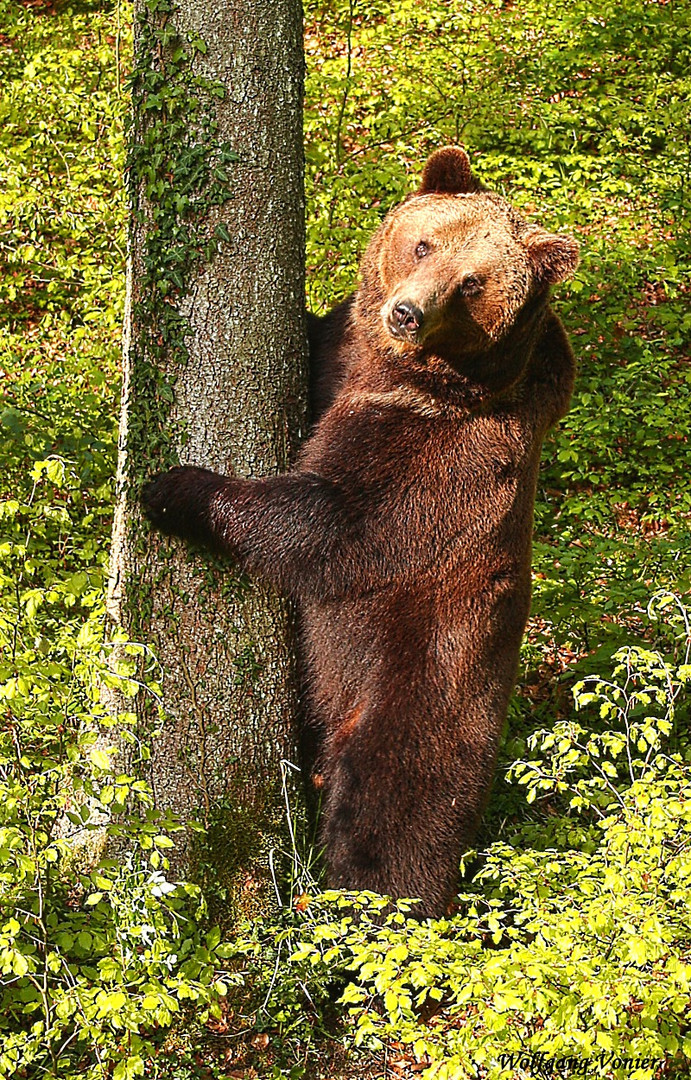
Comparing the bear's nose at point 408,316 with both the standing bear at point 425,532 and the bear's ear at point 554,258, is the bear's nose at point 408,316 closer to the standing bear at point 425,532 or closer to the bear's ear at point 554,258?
the standing bear at point 425,532

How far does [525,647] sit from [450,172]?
2.65 meters

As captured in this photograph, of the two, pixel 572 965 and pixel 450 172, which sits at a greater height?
pixel 450 172

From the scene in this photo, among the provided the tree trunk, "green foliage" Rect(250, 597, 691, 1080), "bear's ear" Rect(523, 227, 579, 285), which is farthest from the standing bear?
"green foliage" Rect(250, 597, 691, 1080)

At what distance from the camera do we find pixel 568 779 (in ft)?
18.6

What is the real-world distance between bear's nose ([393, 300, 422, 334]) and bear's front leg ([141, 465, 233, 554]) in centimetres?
87

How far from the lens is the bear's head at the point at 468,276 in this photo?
433 centimetres

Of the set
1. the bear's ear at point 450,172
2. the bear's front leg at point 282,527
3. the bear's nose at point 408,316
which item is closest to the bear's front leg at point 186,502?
the bear's front leg at point 282,527

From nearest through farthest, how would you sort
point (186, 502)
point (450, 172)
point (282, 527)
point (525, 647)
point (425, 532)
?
point (186, 502)
point (282, 527)
point (425, 532)
point (450, 172)
point (525, 647)

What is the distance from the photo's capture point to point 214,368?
158 inches

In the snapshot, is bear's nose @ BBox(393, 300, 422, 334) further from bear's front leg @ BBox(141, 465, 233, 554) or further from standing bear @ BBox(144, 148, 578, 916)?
bear's front leg @ BBox(141, 465, 233, 554)

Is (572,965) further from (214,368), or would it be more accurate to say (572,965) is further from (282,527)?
(214,368)

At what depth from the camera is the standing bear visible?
14.2 feet

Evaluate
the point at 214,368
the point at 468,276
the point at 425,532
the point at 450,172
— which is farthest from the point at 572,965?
the point at 450,172

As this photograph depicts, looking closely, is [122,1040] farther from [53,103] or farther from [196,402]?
[53,103]
